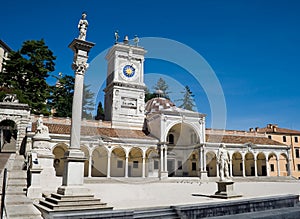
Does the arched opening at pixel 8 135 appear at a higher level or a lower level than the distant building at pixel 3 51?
lower

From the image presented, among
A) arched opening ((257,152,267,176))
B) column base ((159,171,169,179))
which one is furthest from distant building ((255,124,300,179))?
column base ((159,171,169,179))

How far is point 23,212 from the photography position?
7789 mm

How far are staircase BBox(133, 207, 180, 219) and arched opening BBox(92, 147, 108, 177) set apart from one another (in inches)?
995

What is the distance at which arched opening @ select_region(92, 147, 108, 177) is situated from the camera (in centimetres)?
3262

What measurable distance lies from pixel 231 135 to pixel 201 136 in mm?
8536

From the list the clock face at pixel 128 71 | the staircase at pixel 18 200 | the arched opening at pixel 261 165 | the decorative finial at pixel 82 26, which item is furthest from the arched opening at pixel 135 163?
the decorative finial at pixel 82 26

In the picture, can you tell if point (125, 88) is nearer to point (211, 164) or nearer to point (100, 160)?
point (100, 160)

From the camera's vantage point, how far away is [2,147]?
24594 millimetres

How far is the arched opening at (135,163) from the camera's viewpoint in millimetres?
34750

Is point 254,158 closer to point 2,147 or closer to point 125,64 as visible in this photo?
point 125,64

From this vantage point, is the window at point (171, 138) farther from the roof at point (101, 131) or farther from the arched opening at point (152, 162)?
the arched opening at point (152, 162)

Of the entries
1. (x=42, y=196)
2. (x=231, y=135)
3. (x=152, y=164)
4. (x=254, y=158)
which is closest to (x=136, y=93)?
(x=152, y=164)

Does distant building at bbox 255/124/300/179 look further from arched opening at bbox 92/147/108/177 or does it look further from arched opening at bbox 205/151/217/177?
arched opening at bbox 92/147/108/177

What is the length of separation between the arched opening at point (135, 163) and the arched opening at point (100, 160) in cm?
346
